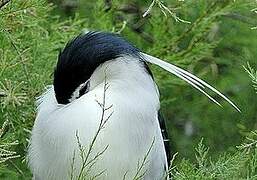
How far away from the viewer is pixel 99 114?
5.74 ft

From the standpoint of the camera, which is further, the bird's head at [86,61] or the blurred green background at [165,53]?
the blurred green background at [165,53]

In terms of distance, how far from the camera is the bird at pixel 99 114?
1758 millimetres

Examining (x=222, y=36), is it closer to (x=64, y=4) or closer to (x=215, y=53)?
(x=215, y=53)

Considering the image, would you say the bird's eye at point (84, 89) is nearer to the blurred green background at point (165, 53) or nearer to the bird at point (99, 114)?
the bird at point (99, 114)

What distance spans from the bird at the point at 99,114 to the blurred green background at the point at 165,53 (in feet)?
0.30

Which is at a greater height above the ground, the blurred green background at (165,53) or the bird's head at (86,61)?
the bird's head at (86,61)

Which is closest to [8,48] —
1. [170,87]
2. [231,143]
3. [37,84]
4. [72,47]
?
[37,84]

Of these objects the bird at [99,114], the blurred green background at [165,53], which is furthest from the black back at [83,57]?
the blurred green background at [165,53]

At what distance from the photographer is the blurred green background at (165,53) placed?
204 centimetres

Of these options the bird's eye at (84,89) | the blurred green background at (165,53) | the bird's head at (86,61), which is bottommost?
the blurred green background at (165,53)

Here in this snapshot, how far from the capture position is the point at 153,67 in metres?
2.41

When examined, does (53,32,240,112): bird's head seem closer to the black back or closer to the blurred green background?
the black back

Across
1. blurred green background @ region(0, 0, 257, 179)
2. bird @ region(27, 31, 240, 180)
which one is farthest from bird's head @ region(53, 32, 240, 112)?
blurred green background @ region(0, 0, 257, 179)

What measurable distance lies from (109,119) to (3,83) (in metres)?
0.33
